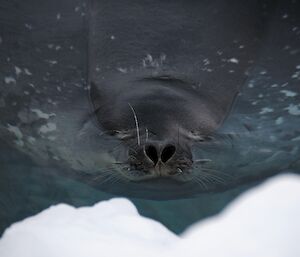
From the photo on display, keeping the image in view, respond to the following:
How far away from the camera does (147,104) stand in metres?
1.95

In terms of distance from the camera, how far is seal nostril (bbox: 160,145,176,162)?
178 cm

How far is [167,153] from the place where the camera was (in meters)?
1.79

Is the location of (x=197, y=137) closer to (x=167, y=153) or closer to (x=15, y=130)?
(x=167, y=153)

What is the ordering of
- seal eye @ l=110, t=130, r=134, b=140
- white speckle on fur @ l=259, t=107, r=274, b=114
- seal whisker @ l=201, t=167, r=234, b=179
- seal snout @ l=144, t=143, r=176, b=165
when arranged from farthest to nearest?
white speckle on fur @ l=259, t=107, r=274, b=114
seal whisker @ l=201, t=167, r=234, b=179
seal eye @ l=110, t=130, r=134, b=140
seal snout @ l=144, t=143, r=176, b=165

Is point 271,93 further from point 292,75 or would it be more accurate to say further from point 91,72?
point 91,72

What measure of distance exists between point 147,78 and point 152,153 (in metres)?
0.41

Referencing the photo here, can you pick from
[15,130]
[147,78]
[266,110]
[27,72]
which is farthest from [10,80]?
[266,110]

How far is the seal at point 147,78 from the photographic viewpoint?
2084mm

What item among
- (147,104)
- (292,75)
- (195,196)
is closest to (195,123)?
(147,104)

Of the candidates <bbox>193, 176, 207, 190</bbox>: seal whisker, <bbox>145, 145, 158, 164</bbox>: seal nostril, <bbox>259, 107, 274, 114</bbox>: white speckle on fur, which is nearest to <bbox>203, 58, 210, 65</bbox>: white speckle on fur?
<bbox>259, 107, 274, 114</bbox>: white speckle on fur

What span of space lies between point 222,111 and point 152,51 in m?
0.30

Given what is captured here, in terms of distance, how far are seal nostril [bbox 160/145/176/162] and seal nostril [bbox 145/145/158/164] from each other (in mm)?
17

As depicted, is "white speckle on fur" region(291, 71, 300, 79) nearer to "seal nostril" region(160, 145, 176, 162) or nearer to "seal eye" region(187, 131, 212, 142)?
"seal eye" region(187, 131, 212, 142)

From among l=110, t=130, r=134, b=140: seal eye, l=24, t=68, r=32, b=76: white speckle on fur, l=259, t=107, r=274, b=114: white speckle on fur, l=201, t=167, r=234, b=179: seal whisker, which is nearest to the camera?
l=110, t=130, r=134, b=140: seal eye
